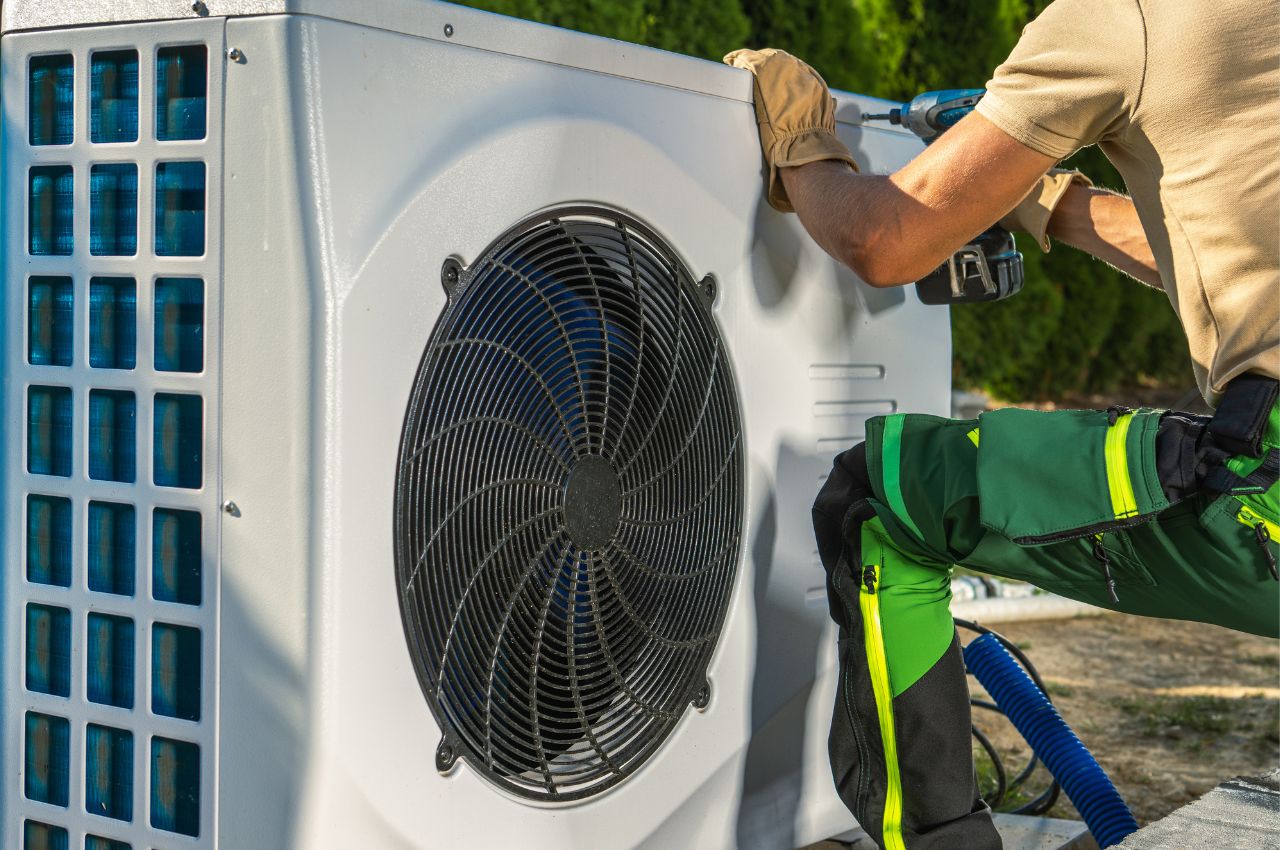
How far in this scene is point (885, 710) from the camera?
5.55 ft

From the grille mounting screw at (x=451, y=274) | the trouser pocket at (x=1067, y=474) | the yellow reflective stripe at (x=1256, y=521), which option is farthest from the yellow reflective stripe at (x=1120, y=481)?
the grille mounting screw at (x=451, y=274)

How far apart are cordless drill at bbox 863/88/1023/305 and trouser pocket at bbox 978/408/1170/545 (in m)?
0.44

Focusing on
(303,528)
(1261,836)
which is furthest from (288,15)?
(1261,836)

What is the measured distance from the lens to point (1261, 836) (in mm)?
1739

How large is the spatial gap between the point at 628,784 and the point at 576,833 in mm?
104

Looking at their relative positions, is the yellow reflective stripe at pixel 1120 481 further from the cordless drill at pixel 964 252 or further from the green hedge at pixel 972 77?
the green hedge at pixel 972 77

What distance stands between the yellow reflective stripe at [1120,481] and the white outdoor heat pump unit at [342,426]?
0.51m

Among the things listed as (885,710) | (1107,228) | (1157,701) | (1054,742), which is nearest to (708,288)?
(885,710)

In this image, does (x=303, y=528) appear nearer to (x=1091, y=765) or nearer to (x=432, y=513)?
(x=432, y=513)

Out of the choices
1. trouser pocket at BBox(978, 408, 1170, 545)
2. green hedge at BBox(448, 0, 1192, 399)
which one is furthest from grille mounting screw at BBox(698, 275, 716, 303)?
green hedge at BBox(448, 0, 1192, 399)

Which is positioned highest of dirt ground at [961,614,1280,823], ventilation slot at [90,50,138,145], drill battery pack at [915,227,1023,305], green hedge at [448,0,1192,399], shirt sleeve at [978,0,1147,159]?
green hedge at [448,0,1192,399]

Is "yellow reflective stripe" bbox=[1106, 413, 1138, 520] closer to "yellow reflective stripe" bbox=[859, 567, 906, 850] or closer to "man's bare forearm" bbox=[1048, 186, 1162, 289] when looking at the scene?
"yellow reflective stripe" bbox=[859, 567, 906, 850]

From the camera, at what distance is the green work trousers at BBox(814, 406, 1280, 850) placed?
1499mm

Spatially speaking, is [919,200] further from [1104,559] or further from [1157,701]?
[1157,701]
